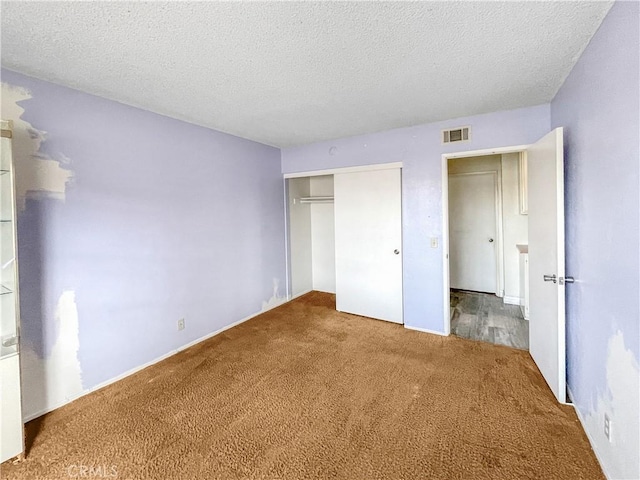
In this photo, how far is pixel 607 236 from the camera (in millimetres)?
1471

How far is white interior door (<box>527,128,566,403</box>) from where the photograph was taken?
6.45ft

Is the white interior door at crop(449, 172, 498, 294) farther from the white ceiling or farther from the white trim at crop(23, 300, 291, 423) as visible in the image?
the white trim at crop(23, 300, 291, 423)

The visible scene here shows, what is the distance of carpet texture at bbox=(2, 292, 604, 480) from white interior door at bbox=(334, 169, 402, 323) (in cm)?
92

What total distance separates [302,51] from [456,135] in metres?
2.08

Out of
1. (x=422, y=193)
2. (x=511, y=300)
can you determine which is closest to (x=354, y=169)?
(x=422, y=193)

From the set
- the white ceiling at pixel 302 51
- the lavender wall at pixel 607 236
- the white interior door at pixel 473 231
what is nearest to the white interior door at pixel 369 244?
the white ceiling at pixel 302 51

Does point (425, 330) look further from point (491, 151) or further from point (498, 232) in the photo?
point (498, 232)

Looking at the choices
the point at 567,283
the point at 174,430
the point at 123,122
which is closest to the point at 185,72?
the point at 123,122

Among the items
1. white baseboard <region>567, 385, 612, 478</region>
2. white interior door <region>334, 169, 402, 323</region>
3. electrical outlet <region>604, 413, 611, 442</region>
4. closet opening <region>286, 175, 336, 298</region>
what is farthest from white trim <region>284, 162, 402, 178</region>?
electrical outlet <region>604, 413, 611, 442</region>

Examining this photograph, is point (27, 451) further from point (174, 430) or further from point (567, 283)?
point (567, 283)

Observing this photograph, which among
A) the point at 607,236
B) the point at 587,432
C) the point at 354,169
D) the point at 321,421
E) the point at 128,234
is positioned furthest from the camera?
the point at 354,169

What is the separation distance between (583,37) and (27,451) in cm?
408

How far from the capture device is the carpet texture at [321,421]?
5.23 feet

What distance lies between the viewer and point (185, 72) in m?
2.01
